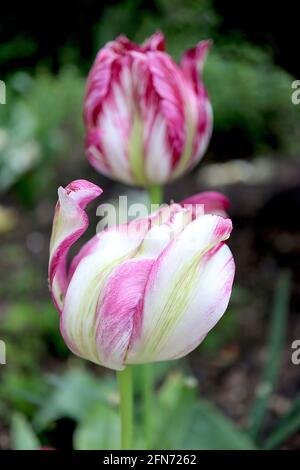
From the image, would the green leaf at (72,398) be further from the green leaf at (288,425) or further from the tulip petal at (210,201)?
the tulip petal at (210,201)

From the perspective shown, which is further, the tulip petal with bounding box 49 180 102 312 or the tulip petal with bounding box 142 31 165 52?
the tulip petal with bounding box 142 31 165 52

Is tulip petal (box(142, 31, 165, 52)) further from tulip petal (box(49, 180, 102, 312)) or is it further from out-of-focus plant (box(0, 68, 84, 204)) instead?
out-of-focus plant (box(0, 68, 84, 204))

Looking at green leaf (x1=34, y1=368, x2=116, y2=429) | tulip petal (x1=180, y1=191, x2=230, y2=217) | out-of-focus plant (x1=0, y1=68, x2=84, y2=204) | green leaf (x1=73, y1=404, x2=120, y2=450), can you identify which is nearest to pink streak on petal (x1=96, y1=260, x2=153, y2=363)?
tulip petal (x1=180, y1=191, x2=230, y2=217)

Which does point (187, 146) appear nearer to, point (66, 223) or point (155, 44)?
point (155, 44)

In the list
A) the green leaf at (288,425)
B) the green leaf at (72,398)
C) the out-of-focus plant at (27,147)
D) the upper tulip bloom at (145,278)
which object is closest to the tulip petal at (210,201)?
the upper tulip bloom at (145,278)

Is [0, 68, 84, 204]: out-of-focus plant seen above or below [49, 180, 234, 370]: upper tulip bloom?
below

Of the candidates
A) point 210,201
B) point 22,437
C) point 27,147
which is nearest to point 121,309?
point 210,201

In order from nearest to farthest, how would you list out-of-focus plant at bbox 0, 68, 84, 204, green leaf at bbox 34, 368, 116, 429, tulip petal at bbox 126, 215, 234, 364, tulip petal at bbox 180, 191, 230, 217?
1. tulip petal at bbox 126, 215, 234, 364
2. tulip petal at bbox 180, 191, 230, 217
3. green leaf at bbox 34, 368, 116, 429
4. out-of-focus plant at bbox 0, 68, 84, 204
